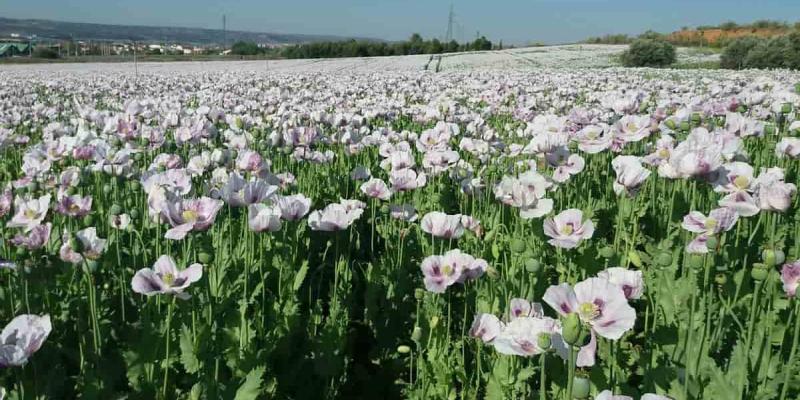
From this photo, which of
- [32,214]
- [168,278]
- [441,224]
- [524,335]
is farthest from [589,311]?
[32,214]

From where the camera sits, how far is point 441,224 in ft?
9.02

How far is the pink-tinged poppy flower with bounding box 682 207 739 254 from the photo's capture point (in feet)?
7.86

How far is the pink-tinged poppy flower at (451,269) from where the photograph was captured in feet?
7.55

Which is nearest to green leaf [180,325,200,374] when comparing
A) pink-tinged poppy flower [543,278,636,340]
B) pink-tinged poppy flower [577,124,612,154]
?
pink-tinged poppy flower [543,278,636,340]

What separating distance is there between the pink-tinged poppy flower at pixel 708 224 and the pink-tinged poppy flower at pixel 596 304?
3.03 feet

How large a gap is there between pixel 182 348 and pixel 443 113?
4.44 m

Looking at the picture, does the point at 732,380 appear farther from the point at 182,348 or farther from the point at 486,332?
the point at 182,348

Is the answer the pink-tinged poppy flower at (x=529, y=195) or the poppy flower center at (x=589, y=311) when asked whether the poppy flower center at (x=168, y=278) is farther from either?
the pink-tinged poppy flower at (x=529, y=195)

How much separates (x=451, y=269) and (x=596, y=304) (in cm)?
72

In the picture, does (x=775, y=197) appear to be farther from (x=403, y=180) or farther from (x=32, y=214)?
(x=32, y=214)

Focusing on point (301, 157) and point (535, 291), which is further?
point (301, 157)

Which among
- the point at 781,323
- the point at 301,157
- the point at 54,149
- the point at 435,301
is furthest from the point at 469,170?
the point at 54,149

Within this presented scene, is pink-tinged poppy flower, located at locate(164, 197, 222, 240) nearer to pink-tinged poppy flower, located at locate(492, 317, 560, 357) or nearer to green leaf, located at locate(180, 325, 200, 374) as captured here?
green leaf, located at locate(180, 325, 200, 374)

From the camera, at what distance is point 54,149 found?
3.83 m
